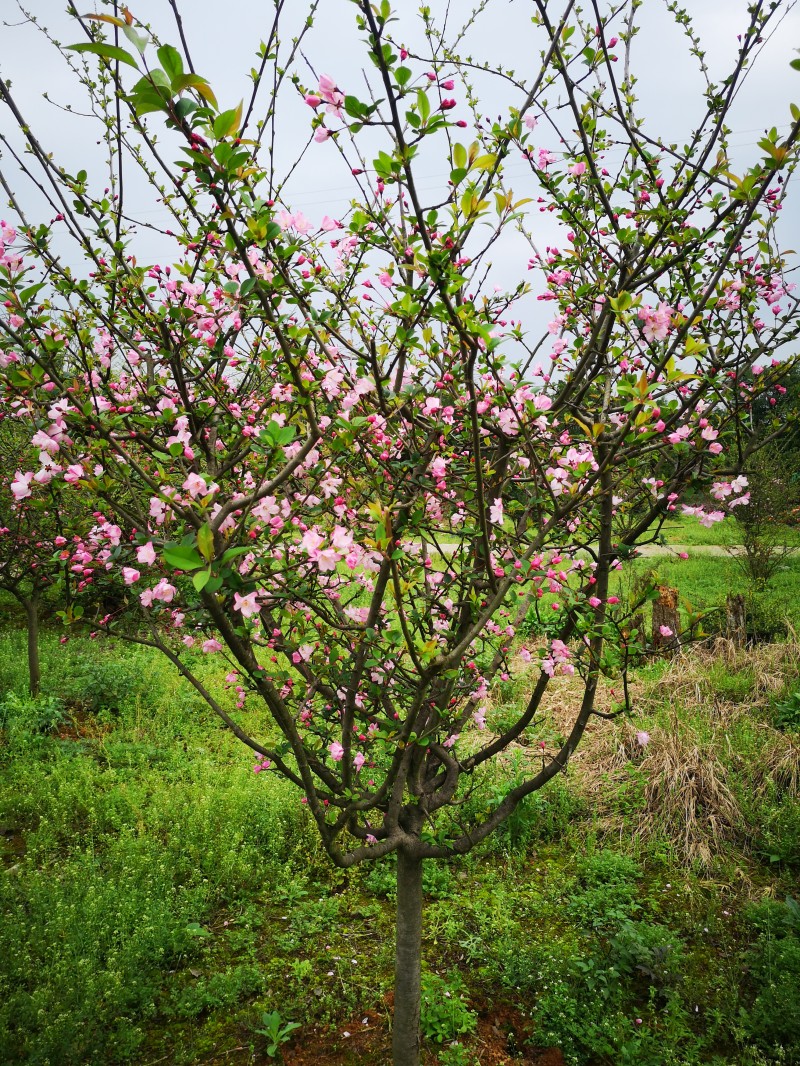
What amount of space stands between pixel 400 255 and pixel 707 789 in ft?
12.0

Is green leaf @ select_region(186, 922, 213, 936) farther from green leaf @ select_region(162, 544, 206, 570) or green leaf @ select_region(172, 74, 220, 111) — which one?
green leaf @ select_region(172, 74, 220, 111)

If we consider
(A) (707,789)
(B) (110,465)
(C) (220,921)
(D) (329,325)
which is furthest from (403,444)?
(A) (707,789)

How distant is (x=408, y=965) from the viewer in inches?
85.4

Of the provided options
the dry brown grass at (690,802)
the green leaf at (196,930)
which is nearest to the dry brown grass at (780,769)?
the dry brown grass at (690,802)

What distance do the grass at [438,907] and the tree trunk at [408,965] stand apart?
28 centimetres

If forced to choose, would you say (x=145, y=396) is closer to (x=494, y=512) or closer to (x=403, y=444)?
(x=403, y=444)

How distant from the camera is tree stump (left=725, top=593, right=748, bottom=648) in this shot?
606 cm

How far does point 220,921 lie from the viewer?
3199mm

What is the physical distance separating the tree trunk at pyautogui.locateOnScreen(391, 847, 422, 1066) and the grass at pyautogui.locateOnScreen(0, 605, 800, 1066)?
0.28 metres

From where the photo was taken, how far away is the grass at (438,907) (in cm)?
247

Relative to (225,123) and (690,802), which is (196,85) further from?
(690,802)

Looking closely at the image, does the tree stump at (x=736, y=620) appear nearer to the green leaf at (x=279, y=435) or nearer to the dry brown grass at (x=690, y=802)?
the dry brown grass at (x=690, y=802)

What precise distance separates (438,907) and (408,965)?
116 cm

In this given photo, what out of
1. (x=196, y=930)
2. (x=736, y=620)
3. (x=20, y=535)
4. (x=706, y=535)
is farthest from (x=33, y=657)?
(x=706, y=535)
